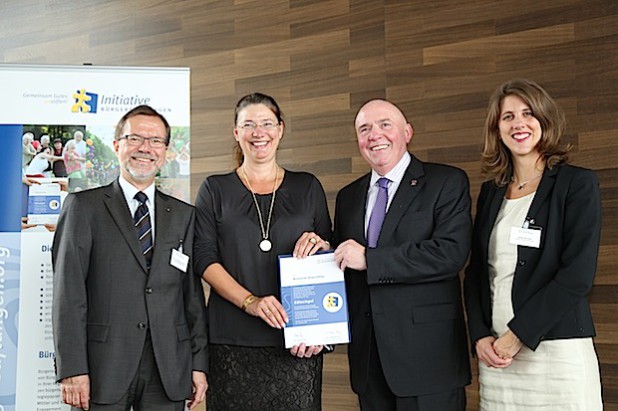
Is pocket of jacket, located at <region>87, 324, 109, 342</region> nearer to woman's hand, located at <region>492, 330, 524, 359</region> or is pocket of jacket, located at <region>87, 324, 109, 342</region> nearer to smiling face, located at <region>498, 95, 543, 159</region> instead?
woman's hand, located at <region>492, 330, 524, 359</region>

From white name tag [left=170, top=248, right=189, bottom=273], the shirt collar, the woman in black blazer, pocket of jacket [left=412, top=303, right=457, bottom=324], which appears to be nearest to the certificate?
pocket of jacket [left=412, top=303, right=457, bottom=324]

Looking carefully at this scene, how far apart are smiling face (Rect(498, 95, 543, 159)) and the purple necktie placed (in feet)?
1.65

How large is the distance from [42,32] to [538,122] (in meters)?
4.21

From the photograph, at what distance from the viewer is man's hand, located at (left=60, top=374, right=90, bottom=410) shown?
8.92ft

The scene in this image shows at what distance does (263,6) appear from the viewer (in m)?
5.01

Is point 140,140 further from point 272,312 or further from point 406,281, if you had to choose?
point 406,281

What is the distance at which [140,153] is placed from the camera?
2.99 m

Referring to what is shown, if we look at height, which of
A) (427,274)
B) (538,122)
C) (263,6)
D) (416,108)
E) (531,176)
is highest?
(263,6)

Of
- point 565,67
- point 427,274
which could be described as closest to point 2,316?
point 427,274

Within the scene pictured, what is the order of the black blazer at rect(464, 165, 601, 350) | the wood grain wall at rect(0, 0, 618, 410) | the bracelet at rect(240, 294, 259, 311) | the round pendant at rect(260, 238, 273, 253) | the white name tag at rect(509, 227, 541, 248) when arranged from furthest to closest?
the wood grain wall at rect(0, 0, 618, 410) < the round pendant at rect(260, 238, 273, 253) < the bracelet at rect(240, 294, 259, 311) < the white name tag at rect(509, 227, 541, 248) < the black blazer at rect(464, 165, 601, 350)

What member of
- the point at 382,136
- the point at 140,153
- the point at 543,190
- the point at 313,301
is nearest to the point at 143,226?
the point at 140,153

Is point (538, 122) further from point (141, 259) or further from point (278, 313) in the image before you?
point (141, 259)

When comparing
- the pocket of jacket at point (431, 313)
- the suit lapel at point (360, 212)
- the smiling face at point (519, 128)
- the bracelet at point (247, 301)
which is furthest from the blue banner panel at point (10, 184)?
the smiling face at point (519, 128)

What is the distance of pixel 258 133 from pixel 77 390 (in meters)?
1.20
